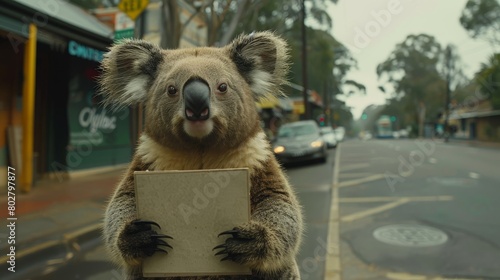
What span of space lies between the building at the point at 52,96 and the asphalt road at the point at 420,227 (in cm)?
547

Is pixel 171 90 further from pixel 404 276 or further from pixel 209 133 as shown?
pixel 404 276

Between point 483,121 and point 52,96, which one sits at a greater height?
point 483,121

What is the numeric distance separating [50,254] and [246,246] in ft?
15.5

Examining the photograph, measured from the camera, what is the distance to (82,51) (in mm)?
9781

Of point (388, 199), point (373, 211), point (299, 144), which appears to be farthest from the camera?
point (299, 144)

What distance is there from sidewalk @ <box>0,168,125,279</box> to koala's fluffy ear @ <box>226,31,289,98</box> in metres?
2.38

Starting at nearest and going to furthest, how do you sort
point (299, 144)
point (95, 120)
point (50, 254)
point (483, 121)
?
point (50, 254) < point (95, 120) < point (299, 144) < point (483, 121)

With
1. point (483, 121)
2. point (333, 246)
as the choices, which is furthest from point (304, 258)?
point (483, 121)

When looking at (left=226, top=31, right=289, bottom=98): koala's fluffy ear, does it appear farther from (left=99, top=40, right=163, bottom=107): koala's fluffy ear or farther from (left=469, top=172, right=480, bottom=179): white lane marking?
(left=469, top=172, right=480, bottom=179): white lane marking

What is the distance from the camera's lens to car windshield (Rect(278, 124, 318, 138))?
15.3m

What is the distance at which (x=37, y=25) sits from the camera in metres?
8.55

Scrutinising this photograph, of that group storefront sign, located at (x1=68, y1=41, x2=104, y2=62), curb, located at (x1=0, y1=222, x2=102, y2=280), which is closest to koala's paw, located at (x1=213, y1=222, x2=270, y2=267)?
curb, located at (x1=0, y1=222, x2=102, y2=280)

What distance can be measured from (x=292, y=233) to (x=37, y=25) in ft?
28.8

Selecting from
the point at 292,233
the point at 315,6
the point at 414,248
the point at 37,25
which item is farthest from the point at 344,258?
the point at 315,6
